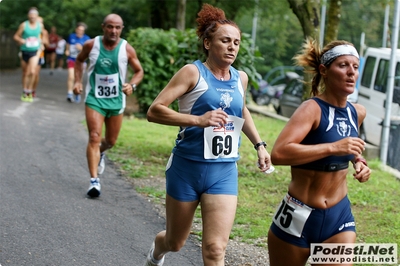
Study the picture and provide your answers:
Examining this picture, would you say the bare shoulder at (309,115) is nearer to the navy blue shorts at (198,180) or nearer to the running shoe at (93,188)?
the navy blue shorts at (198,180)

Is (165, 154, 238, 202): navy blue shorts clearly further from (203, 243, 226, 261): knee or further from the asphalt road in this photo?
the asphalt road

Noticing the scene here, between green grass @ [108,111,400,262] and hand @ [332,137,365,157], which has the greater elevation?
hand @ [332,137,365,157]

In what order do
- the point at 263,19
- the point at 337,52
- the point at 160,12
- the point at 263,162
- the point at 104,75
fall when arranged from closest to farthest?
the point at 337,52
the point at 263,162
the point at 104,75
the point at 160,12
the point at 263,19

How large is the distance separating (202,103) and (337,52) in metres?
1.07

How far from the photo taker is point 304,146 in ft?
13.2

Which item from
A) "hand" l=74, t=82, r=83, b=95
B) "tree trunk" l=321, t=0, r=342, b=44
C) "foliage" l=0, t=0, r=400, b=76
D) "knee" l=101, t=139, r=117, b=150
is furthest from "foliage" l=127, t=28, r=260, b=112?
"foliage" l=0, t=0, r=400, b=76

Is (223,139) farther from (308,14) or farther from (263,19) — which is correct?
(263,19)

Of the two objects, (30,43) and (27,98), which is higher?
(30,43)

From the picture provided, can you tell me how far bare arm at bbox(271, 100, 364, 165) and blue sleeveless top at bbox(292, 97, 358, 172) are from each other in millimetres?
41

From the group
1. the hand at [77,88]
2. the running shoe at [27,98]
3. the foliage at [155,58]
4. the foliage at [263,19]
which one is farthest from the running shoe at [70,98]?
the foliage at [263,19]

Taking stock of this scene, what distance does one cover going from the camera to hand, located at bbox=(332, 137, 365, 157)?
12.9 feet

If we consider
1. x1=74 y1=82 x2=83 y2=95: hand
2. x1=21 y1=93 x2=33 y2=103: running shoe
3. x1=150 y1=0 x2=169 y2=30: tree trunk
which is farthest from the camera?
x1=150 y1=0 x2=169 y2=30: tree trunk

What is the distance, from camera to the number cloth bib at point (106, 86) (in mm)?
8508

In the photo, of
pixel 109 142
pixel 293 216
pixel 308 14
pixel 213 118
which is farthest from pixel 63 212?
pixel 308 14
